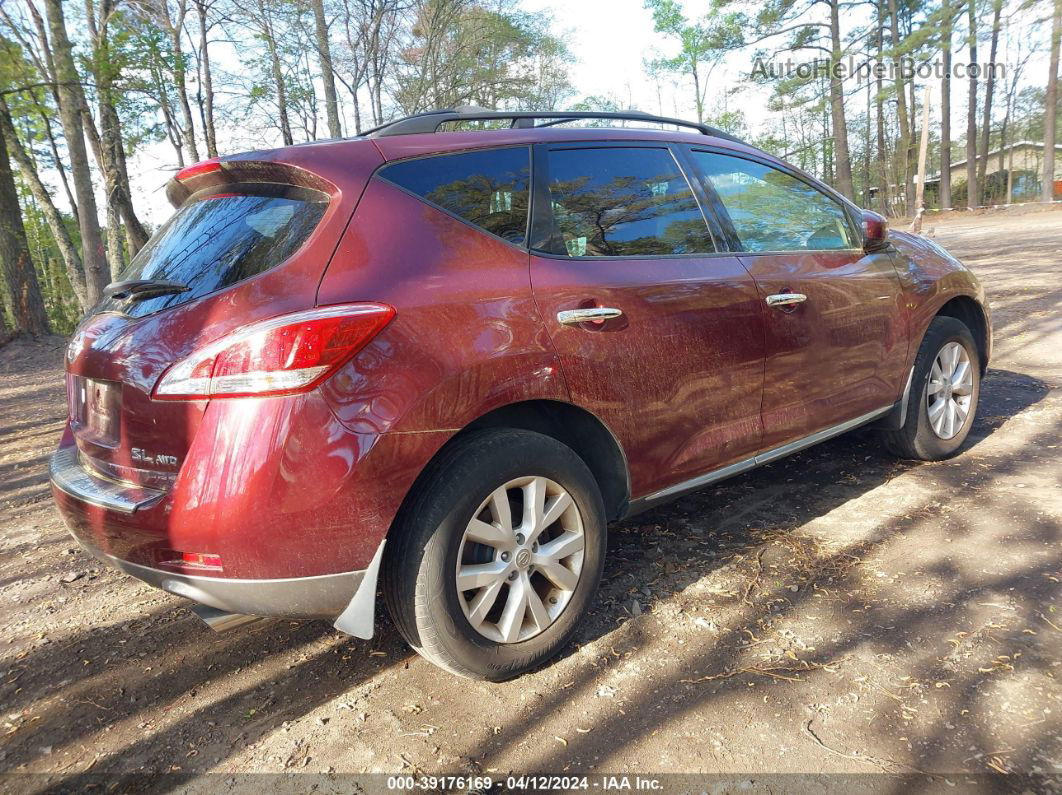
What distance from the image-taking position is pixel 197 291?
2076 millimetres

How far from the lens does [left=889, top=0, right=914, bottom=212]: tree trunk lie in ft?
91.4

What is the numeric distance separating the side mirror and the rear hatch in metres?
2.63

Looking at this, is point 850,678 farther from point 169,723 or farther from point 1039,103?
point 1039,103

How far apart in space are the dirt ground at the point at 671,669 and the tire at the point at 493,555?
0.17 m

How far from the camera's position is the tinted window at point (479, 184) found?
7.52 ft

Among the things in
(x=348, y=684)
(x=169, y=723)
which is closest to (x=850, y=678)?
(x=348, y=684)

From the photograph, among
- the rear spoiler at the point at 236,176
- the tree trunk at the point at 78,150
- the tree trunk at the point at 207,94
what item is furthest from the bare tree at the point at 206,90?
the rear spoiler at the point at 236,176

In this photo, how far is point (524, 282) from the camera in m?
2.33

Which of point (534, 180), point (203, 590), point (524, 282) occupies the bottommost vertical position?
point (203, 590)

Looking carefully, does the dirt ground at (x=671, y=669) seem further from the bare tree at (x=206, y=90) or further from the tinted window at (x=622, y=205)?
the bare tree at (x=206, y=90)

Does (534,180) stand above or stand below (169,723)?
above

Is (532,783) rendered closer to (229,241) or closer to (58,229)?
(229,241)

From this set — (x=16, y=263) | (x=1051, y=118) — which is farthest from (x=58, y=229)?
(x=1051, y=118)

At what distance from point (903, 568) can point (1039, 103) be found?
51.4 meters
